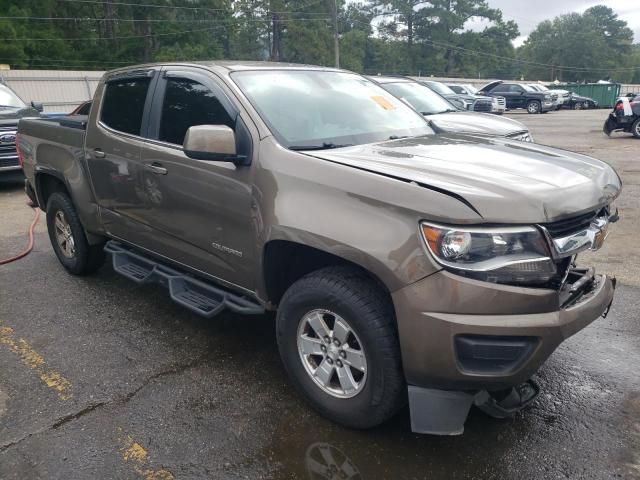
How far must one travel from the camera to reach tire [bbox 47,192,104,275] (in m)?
4.87

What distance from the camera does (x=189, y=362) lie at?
3.58 m

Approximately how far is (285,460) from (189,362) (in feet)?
3.94

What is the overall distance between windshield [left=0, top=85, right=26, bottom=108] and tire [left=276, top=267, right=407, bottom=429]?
9828mm

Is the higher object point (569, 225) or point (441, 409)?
point (569, 225)

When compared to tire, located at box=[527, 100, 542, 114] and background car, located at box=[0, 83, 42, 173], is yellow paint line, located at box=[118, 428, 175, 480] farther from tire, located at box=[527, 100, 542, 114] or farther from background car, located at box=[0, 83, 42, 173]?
tire, located at box=[527, 100, 542, 114]

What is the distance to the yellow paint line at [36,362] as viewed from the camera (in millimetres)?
3271

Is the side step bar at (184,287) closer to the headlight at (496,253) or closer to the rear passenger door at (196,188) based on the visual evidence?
the rear passenger door at (196,188)

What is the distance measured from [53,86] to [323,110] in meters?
25.4

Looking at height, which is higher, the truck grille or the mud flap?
the truck grille

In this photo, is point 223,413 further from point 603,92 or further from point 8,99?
point 603,92

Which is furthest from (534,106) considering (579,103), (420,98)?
(420,98)

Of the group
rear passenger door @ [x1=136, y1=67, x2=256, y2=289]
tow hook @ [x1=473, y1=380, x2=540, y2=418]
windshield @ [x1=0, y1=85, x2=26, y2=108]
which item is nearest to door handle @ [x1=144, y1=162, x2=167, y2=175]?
rear passenger door @ [x1=136, y1=67, x2=256, y2=289]

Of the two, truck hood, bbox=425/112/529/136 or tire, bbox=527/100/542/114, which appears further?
tire, bbox=527/100/542/114

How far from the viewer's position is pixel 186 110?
142 inches
